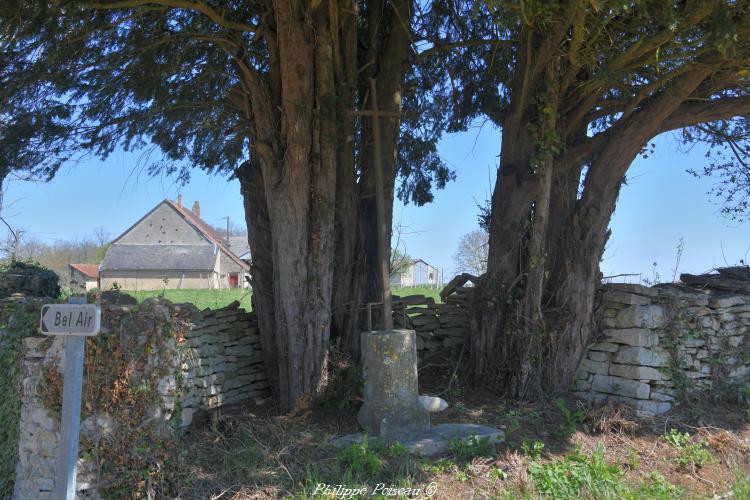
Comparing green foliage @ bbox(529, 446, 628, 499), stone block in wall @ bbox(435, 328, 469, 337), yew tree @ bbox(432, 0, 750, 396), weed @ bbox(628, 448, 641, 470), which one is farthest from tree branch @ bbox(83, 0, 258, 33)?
weed @ bbox(628, 448, 641, 470)

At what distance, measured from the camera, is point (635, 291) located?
806cm

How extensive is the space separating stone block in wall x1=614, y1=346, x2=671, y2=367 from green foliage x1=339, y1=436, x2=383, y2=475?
12.3ft

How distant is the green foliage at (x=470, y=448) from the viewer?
5.91 m

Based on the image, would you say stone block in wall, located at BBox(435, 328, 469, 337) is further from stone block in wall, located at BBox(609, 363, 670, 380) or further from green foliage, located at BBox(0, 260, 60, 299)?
green foliage, located at BBox(0, 260, 60, 299)

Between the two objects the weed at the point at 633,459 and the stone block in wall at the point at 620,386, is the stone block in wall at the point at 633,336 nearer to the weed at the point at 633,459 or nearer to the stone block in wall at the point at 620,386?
the stone block in wall at the point at 620,386

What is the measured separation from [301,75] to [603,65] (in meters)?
3.21

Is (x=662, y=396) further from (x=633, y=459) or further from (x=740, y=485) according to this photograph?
(x=740, y=485)

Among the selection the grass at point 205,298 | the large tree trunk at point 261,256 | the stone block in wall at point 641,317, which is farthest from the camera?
the grass at point 205,298

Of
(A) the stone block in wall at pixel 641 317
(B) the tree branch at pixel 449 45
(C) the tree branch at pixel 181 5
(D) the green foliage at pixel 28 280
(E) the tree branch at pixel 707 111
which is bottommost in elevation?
(A) the stone block in wall at pixel 641 317

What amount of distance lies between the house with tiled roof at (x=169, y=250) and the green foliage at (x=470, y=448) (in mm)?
37111

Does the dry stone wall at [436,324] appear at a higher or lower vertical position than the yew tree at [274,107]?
lower

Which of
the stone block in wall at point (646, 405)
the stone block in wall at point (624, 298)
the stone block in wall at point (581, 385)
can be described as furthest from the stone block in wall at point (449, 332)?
the stone block in wall at point (646, 405)

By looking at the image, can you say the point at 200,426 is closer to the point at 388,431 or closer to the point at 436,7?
the point at 388,431

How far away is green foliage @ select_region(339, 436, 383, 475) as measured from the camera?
5.46m
